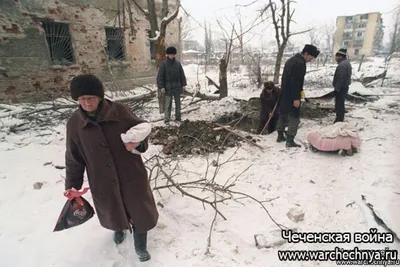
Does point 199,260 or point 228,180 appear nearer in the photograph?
point 199,260

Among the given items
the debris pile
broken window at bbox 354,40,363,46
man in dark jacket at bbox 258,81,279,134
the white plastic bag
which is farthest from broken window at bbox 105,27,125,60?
broken window at bbox 354,40,363,46

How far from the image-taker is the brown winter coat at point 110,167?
165cm

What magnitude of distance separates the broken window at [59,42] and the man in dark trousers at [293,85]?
26.0 feet

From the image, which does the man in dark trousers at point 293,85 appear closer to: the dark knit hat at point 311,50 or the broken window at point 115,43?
the dark knit hat at point 311,50

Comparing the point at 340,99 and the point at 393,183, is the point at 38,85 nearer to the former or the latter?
the point at 340,99

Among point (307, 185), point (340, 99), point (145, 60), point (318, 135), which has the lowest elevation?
point (307, 185)

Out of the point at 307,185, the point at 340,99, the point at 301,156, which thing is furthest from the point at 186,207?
the point at 340,99

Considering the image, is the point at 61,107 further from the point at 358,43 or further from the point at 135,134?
the point at 358,43

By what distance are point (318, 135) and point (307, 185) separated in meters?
1.22

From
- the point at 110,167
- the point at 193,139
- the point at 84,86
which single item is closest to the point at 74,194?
the point at 110,167

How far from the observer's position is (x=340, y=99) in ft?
16.4

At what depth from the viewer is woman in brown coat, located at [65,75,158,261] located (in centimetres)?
161

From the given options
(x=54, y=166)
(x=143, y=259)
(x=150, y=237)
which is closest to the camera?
(x=143, y=259)

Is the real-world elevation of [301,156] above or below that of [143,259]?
above
